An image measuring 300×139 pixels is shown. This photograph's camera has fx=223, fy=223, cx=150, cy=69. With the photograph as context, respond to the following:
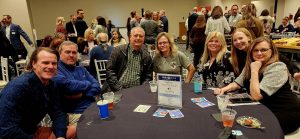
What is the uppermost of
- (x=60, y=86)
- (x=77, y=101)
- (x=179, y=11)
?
(x=179, y=11)

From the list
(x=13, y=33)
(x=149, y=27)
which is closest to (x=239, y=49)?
(x=149, y=27)

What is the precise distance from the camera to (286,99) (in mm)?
1834

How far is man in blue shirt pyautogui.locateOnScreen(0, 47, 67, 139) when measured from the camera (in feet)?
4.88

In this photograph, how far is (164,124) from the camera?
4.99 ft

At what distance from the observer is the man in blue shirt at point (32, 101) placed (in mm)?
1487

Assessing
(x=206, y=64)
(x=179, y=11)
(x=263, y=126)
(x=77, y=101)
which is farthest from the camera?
(x=179, y=11)

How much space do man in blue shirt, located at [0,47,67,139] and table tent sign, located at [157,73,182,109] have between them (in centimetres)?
85

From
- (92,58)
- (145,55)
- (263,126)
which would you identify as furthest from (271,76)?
(92,58)

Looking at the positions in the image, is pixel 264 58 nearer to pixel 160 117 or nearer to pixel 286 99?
pixel 286 99

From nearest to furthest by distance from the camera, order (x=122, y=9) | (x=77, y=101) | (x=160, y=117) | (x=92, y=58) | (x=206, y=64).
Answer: (x=160, y=117) < (x=77, y=101) < (x=206, y=64) < (x=92, y=58) < (x=122, y=9)

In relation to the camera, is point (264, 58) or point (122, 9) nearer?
point (264, 58)

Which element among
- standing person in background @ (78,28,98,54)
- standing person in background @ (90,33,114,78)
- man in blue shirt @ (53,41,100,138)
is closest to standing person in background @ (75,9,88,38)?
standing person in background @ (78,28,98,54)

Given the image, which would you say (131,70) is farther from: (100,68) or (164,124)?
(164,124)

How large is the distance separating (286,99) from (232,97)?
16.6 inches
